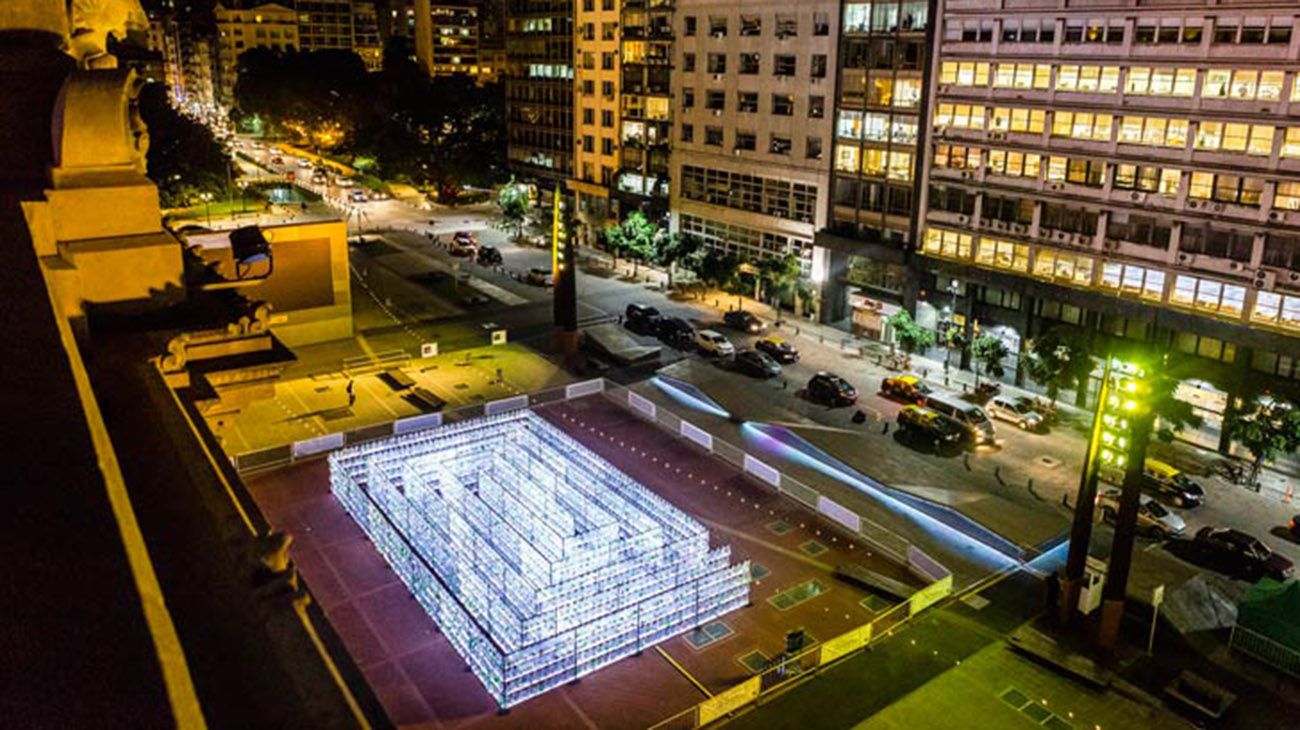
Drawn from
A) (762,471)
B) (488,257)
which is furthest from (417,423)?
(488,257)

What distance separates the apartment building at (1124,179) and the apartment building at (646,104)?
31.0m

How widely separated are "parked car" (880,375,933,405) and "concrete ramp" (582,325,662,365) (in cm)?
1499

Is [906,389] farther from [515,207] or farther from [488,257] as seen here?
[515,207]

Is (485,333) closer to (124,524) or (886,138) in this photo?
(886,138)

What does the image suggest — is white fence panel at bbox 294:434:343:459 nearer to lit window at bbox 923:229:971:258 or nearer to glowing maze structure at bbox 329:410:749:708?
glowing maze structure at bbox 329:410:749:708

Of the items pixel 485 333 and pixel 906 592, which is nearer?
pixel 906 592

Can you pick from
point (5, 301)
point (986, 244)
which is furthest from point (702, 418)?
point (5, 301)

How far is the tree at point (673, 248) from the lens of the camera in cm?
8125

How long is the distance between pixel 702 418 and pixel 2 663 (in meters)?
48.1

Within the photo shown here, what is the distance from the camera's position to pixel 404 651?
32.4 metres

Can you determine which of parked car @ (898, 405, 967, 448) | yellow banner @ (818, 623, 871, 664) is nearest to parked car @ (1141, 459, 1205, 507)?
parked car @ (898, 405, 967, 448)

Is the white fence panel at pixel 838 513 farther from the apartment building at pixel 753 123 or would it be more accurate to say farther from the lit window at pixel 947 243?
the apartment building at pixel 753 123

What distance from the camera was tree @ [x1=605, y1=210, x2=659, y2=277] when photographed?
85250mm

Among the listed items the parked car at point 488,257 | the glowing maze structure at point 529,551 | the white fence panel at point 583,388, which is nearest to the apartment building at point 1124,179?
the white fence panel at point 583,388
